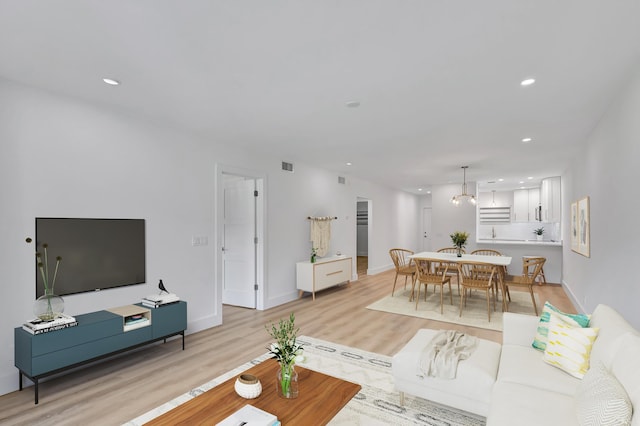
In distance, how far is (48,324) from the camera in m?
2.75

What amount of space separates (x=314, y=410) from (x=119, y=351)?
2.34 meters

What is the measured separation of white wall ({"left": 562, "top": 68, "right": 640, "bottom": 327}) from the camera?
262 cm

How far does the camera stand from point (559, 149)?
518cm

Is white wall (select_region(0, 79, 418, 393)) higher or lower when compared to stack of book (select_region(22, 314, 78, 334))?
higher

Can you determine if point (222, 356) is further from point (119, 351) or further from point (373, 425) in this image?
point (373, 425)

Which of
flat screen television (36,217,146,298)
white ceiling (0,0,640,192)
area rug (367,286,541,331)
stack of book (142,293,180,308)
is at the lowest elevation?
area rug (367,286,541,331)

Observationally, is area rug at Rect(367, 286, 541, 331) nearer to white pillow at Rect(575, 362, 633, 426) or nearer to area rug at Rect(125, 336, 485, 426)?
area rug at Rect(125, 336, 485, 426)

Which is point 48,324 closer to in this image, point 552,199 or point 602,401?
point 602,401

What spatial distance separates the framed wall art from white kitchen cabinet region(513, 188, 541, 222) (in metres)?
5.06

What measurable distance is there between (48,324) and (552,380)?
3719 mm

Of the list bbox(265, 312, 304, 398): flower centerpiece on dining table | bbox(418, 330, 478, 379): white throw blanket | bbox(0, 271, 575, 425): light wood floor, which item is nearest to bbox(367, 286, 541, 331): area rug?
bbox(0, 271, 575, 425): light wood floor

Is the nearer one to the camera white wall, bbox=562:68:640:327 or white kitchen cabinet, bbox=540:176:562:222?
white wall, bbox=562:68:640:327

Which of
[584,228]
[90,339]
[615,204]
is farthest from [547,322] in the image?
[90,339]

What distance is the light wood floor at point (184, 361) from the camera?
257cm
